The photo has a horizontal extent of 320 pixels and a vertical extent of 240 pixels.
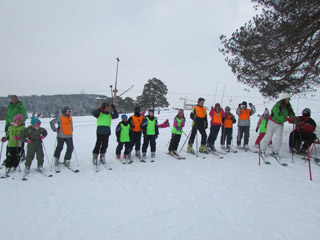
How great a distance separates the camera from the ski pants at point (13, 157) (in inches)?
191

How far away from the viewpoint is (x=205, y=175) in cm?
469

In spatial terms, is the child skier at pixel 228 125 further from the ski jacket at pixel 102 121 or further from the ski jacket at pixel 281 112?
the ski jacket at pixel 102 121

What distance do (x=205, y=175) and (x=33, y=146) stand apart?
15.5 ft

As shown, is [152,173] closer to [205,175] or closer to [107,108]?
[205,175]

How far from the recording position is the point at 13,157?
492 centimetres

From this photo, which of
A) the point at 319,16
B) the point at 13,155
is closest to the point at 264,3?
the point at 319,16

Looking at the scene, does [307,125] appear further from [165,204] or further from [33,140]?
[33,140]

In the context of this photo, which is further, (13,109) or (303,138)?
(303,138)

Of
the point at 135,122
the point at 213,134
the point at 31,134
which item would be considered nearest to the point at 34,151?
the point at 31,134

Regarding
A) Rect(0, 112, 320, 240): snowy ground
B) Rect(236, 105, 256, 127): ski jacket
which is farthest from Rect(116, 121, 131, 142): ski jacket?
Rect(236, 105, 256, 127): ski jacket

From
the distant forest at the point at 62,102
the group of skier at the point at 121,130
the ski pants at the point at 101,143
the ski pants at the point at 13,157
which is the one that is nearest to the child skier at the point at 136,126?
the group of skier at the point at 121,130

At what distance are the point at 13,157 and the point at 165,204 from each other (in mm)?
4531

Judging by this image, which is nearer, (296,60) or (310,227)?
(310,227)

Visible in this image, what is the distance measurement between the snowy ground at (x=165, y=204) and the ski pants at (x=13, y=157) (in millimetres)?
470
